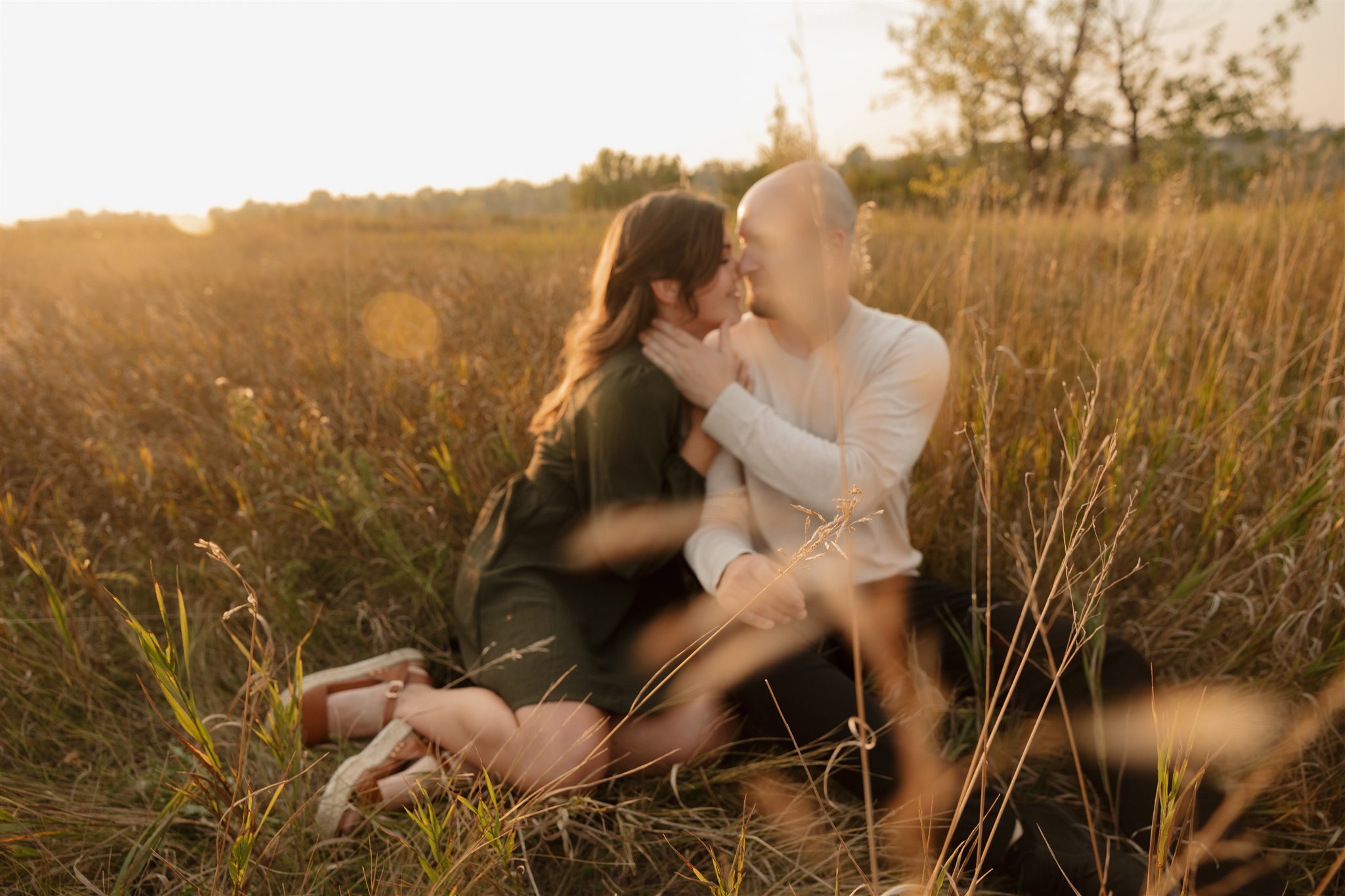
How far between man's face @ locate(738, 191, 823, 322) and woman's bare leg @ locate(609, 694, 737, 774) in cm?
108

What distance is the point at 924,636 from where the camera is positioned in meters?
1.88

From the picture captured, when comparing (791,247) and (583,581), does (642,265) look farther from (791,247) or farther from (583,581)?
(583,581)

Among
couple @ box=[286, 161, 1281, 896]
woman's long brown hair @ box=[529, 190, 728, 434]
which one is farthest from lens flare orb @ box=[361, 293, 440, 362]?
couple @ box=[286, 161, 1281, 896]

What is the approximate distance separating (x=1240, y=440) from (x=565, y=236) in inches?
245

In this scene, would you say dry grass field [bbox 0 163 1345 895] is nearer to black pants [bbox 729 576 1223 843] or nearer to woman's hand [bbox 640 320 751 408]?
black pants [bbox 729 576 1223 843]

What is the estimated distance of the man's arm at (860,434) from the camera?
69.6 inches

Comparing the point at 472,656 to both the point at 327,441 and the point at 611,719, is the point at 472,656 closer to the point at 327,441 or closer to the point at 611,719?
the point at 611,719

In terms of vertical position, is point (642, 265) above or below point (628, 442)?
above

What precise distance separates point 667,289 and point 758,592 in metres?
0.94

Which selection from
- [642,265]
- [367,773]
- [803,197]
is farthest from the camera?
[642,265]

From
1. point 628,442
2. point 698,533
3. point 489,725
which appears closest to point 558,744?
point 489,725

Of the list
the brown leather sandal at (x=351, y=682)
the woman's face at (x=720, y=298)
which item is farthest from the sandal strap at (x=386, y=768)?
the woman's face at (x=720, y=298)

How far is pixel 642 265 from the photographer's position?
Answer: 1.95m

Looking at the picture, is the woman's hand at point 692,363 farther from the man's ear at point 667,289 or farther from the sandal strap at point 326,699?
the sandal strap at point 326,699
